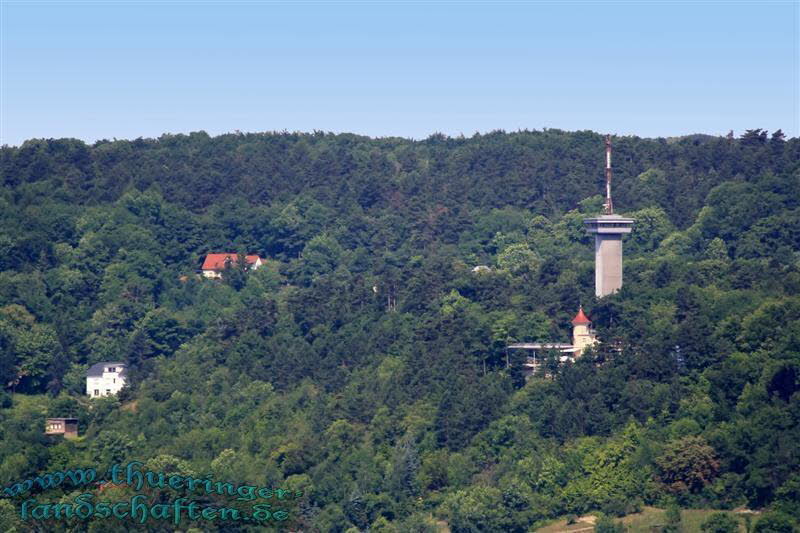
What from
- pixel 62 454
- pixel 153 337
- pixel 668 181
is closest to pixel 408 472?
pixel 62 454

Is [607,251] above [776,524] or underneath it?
above

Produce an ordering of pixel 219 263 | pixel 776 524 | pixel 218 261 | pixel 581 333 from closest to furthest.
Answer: pixel 776 524, pixel 581 333, pixel 219 263, pixel 218 261

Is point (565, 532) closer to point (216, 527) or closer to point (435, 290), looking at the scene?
point (216, 527)

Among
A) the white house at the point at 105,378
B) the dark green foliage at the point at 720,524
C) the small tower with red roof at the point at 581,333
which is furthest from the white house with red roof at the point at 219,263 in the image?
the dark green foliage at the point at 720,524

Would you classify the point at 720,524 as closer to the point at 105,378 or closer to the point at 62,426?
the point at 62,426

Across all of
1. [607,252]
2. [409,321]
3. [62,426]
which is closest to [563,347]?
[607,252]
